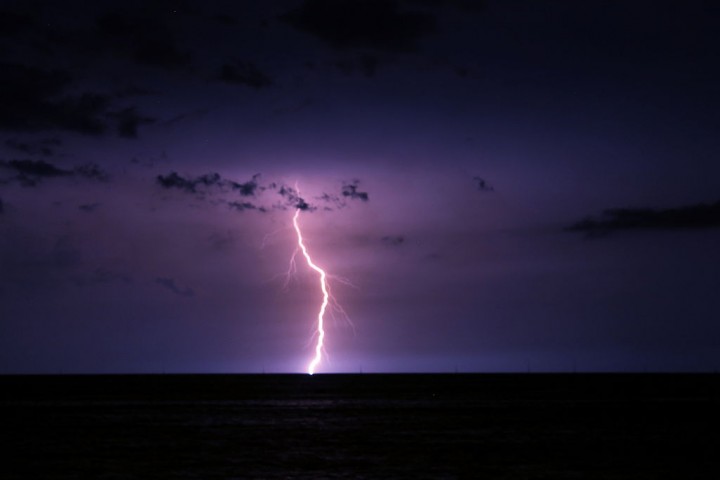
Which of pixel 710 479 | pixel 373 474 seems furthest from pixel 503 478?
pixel 710 479

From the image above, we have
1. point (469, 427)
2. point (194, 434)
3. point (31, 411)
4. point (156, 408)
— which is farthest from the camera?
point (156, 408)

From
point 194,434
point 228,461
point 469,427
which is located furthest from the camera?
point 469,427

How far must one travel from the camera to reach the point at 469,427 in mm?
51344

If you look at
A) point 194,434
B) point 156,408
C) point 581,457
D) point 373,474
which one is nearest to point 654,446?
point 581,457

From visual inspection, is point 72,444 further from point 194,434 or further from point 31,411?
point 31,411

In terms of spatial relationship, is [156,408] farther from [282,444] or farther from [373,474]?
[373,474]

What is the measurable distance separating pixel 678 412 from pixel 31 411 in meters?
49.3

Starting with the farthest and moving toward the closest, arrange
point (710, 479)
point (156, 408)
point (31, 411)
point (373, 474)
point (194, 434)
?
point (156, 408), point (31, 411), point (194, 434), point (373, 474), point (710, 479)

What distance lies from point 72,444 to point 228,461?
10689 mm

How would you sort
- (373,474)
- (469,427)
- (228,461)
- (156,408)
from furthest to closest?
(156,408) → (469,427) → (228,461) → (373,474)

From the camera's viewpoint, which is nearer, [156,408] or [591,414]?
[591,414]

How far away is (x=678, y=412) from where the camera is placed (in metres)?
65.8

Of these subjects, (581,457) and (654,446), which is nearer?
(581,457)

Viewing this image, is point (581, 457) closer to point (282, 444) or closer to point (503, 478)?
point (503, 478)
